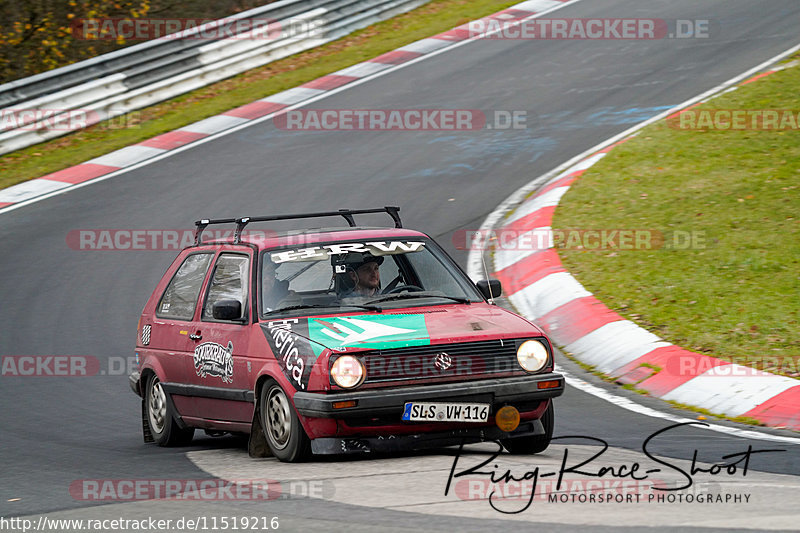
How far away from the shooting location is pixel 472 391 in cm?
620

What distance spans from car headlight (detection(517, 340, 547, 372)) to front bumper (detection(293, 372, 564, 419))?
0.25 feet

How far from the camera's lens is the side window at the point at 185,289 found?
7887mm

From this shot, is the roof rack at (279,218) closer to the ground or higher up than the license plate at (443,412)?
higher up

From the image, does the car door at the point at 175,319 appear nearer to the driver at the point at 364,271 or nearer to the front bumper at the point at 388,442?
the driver at the point at 364,271

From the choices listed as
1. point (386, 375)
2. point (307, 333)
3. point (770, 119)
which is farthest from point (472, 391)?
point (770, 119)

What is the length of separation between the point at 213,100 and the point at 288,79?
148cm

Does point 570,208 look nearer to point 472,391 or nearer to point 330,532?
point 472,391

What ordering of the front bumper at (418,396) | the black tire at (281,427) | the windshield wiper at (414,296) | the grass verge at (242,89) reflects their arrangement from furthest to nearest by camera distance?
the grass verge at (242,89)
the windshield wiper at (414,296)
the black tire at (281,427)
the front bumper at (418,396)

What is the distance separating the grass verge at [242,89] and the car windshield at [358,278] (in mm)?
10327

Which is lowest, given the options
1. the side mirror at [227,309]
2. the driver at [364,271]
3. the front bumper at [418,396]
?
the front bumper at [418,396]

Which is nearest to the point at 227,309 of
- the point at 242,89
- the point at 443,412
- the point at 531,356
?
the point at 443,412

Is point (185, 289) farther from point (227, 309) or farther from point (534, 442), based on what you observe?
point (534, 442)

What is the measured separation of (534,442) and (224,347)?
2075mm

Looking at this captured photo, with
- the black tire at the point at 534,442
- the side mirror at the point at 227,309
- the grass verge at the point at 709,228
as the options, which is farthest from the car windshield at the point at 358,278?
the grass verge at the point at 709,228
